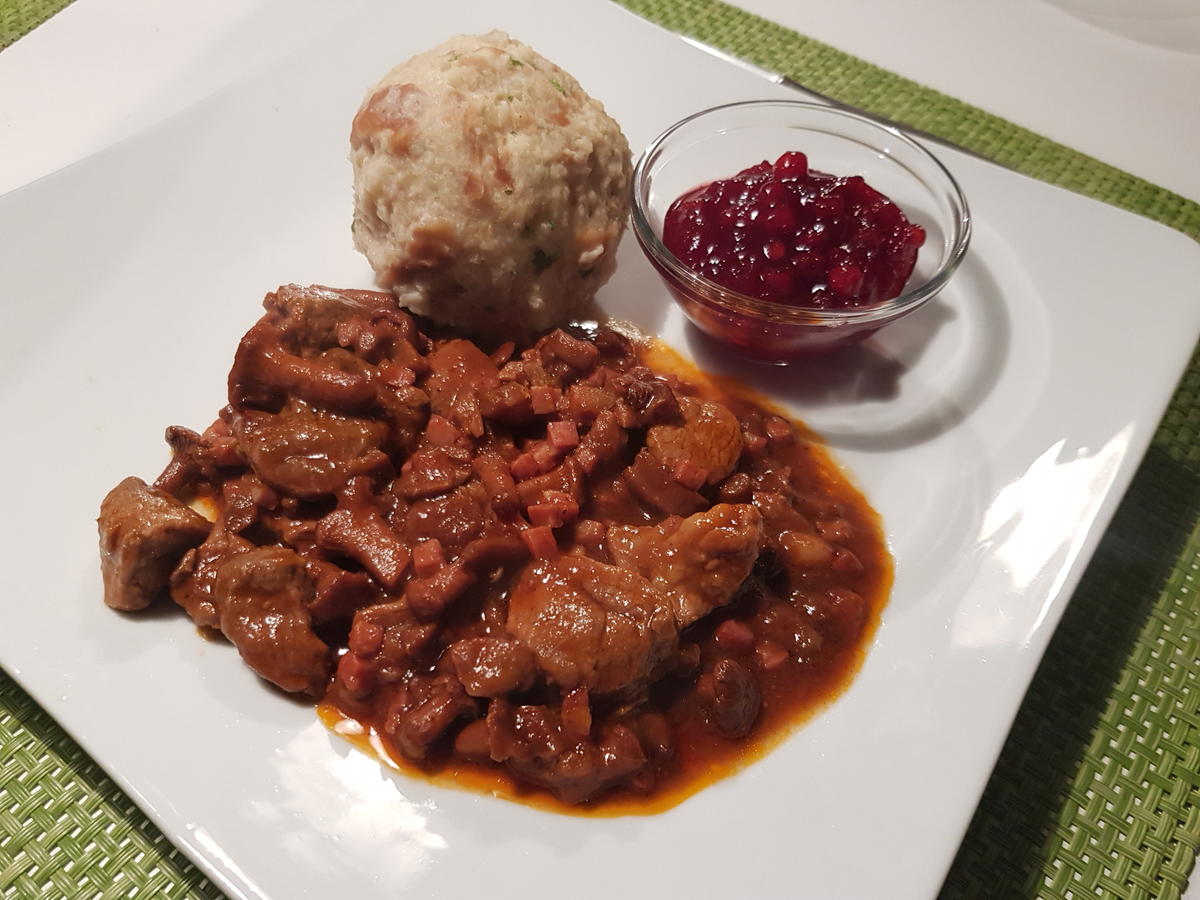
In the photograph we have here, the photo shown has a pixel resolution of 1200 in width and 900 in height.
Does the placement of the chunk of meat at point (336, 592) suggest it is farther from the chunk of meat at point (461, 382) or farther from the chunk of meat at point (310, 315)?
the chunk of meat at point (310, 315)

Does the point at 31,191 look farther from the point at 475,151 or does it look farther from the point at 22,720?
the point at 22,720

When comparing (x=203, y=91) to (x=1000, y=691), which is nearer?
(x=1000, y=691)

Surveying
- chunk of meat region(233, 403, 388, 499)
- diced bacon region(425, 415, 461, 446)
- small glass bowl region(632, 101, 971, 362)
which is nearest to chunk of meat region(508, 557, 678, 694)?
diced bacon region(425, 415, 461, 446)

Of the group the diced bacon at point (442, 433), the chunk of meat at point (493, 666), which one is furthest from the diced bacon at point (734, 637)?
the diced bacon at point (442, 433)

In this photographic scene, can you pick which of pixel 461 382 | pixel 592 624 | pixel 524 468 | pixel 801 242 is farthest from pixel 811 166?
pixel 592 624

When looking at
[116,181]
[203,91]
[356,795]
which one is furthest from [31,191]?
[356,795]

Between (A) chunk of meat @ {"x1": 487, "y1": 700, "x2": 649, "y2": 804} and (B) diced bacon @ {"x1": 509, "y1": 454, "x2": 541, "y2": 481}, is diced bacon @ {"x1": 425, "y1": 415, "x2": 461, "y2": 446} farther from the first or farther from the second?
(A) chunk of meat @ {"x1": 487, "y1": 700, "x2": 649, "y2": 804}
